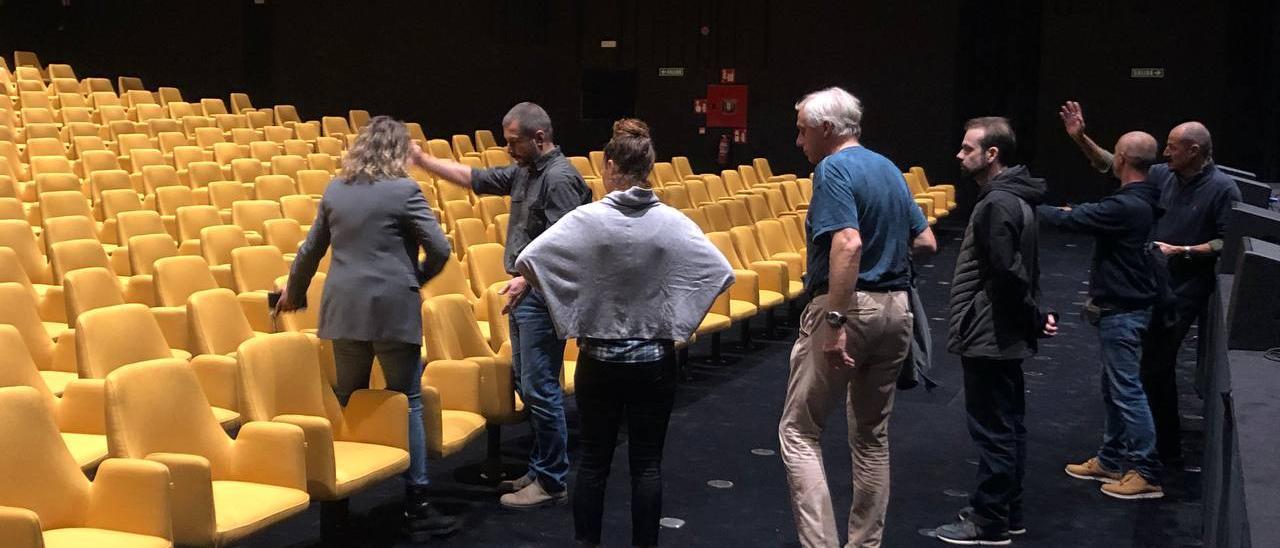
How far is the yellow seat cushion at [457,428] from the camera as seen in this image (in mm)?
4172

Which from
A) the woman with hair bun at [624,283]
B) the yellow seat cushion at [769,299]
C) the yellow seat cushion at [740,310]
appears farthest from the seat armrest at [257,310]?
the yellow seat cushion at [769,299]

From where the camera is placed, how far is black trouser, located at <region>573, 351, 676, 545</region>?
3.25 meters

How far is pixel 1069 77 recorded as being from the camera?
13.2 metres

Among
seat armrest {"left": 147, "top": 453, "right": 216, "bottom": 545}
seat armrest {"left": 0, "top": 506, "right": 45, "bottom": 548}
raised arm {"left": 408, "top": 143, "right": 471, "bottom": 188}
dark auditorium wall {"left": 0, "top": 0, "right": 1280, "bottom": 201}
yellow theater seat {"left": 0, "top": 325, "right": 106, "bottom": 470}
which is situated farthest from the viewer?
dark auditorium wall {"left": 0, "top": 0, "right": 1280, "bottom": 201}

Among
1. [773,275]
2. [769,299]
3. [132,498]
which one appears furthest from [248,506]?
[773,275]

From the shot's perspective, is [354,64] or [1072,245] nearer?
[1072,245]

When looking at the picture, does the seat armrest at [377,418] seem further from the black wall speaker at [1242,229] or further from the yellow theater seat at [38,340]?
the black wall speaker at [1242,229]

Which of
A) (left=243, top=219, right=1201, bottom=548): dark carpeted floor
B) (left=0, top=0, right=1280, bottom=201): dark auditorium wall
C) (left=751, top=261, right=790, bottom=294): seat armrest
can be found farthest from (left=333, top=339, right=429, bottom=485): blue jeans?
(left=0, top=0, right=1280, bottom=201): dark auditorium wall

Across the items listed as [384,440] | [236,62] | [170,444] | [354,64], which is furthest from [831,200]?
[236,62]

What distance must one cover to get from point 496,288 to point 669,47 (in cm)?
975

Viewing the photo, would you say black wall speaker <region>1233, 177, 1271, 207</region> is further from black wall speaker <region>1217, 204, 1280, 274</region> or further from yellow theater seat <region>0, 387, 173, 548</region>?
yellow theater seat <region>0, 387, 173, 548</region>

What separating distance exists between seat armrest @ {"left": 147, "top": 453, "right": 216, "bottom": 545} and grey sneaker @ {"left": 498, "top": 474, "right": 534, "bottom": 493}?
4.52ft

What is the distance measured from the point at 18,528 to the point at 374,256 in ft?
4.26

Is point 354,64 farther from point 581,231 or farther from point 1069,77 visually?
point 581,231
